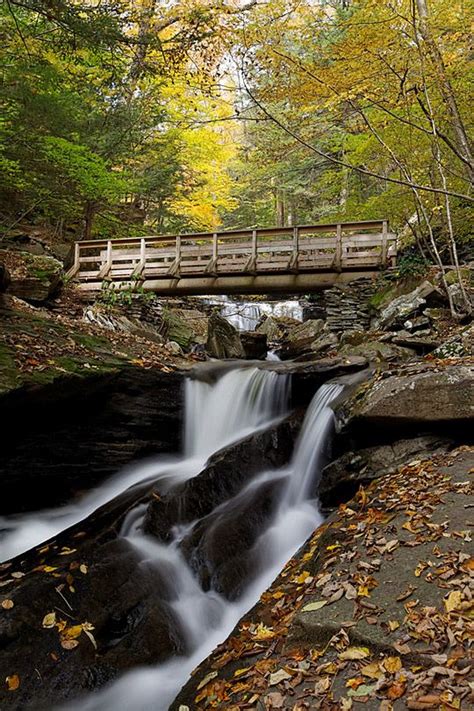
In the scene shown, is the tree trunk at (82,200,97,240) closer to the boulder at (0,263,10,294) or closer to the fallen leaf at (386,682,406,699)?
the boulder at (0,263,10,294)

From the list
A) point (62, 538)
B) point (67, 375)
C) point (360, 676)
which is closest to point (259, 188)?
point (67, 375)

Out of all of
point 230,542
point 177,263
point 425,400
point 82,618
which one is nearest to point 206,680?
point 82,618

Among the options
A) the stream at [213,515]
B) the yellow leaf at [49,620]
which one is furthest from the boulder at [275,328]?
the yellow leaf at [49,620]

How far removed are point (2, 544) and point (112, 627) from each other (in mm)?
2252

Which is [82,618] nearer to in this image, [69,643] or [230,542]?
[69,643]

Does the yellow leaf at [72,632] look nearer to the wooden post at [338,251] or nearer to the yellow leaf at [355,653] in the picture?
the yellow leaf at [355,653]

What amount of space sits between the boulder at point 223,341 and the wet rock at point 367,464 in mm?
6316

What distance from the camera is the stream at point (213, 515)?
145 inches

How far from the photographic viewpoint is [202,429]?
772cm

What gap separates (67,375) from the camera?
601cm

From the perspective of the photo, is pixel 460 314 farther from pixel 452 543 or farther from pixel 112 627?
pixel 112 627

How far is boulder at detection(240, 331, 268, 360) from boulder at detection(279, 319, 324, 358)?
Answer: 51cm

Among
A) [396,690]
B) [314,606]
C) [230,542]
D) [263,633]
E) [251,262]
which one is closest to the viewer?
[396,690]

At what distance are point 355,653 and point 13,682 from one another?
258 centimetres
